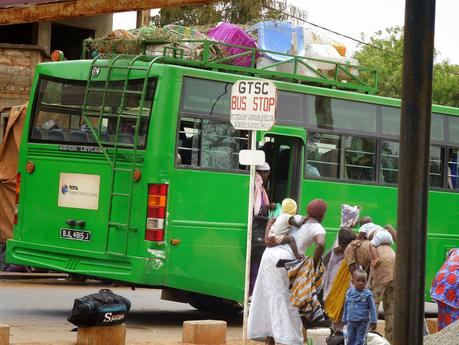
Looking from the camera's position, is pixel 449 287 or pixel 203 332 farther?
pixel 203 332

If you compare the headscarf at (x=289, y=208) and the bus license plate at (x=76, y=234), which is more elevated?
the headscarf at (x=289, y=208)

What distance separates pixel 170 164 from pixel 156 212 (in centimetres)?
61

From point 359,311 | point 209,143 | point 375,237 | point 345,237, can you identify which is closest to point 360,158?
point 209,143

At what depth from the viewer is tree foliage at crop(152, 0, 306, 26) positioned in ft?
124

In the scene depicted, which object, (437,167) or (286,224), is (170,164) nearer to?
(286,224)

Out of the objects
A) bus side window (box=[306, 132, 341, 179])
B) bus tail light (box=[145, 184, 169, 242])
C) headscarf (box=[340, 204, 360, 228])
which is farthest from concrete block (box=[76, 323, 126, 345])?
bus side window (box=[306, 132, 341, 179])

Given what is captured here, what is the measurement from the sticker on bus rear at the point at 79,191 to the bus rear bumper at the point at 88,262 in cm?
59

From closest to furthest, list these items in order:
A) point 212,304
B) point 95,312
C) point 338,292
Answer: point 95,312 → point 338,292 → point 212,304

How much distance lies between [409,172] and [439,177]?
11062 mm

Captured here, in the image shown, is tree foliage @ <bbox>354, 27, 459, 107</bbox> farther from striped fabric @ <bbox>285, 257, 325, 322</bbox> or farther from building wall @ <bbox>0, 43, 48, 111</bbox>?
striped fabric @ <bbox>285, 257, 325, 322</bbox>

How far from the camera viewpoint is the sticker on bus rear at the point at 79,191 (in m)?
14.1

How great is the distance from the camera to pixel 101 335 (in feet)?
36.5

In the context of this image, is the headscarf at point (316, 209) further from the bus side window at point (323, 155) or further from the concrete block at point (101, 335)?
the bus side window at point (323, 155)

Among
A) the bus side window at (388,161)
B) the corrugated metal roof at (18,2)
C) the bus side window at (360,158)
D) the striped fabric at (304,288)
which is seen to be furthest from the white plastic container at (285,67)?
the corrugated metal roof at (18,2)
